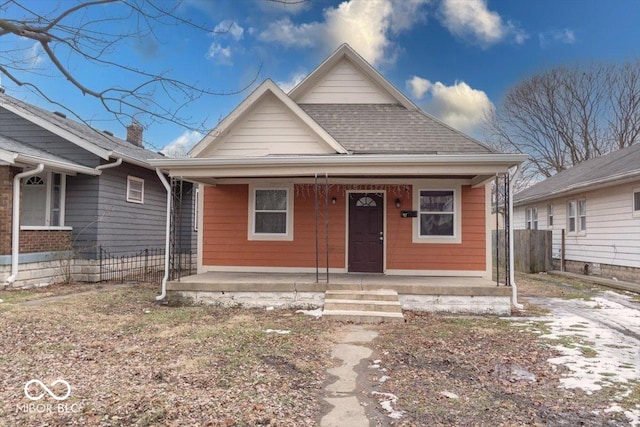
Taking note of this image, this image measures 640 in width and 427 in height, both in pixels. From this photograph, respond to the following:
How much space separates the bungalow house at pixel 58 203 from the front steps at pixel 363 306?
4218mm

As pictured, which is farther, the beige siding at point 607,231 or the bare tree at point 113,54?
the beige siding at point 607,231

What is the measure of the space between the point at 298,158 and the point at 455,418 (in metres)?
5.44

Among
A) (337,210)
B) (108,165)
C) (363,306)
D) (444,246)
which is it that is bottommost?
(363,306)

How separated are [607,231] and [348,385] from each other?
11.5 m

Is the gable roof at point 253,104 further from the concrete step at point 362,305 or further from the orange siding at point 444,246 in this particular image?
the concrete step at point 362,305

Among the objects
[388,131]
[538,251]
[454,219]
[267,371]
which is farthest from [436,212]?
[538,251]

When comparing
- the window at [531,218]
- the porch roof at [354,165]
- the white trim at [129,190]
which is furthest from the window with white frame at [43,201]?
the window at [531,218]

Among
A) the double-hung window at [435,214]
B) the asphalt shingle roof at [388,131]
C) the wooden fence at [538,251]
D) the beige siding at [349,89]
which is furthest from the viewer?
the wooden fence at [538,251]

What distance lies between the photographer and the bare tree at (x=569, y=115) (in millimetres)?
26000

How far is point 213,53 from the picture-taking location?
5000mm

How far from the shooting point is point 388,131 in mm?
10414

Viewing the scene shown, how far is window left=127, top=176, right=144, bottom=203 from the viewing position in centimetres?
1220

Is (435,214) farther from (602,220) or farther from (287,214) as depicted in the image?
(602,220)

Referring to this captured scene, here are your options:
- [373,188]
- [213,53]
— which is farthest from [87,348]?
[373,188]
